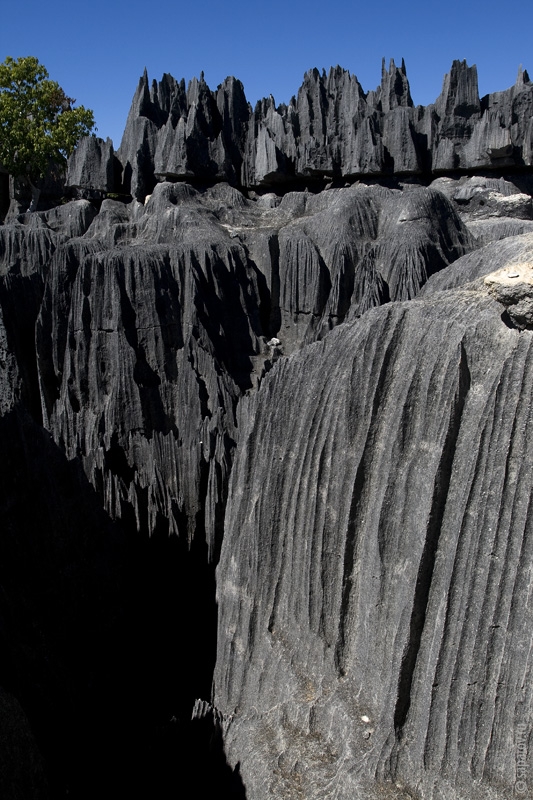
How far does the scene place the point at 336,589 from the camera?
326 inches

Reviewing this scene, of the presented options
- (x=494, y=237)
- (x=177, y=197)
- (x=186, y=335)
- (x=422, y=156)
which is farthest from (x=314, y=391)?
(x=422, y=156)

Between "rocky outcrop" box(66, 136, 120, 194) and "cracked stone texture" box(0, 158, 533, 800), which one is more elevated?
"rocky outcrop" box(66, 136, 120, 194)

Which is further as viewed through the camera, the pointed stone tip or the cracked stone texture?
the pointed stone tip

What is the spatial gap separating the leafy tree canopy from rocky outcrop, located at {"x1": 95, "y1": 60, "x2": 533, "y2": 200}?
5.94m

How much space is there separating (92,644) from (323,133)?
29.1 meters

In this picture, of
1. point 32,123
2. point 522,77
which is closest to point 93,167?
point 32,123

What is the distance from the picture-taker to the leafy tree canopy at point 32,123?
35.9 metres

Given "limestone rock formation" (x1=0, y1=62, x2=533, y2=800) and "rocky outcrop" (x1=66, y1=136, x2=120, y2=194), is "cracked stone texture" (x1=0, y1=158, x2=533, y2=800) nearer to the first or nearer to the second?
"limestone rock formation" (x1=0, y1=62, x2=533, y2=800)

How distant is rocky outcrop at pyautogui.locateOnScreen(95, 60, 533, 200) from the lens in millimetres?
31328

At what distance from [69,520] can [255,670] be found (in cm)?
423

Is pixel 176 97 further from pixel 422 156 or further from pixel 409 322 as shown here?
pixel 409 322

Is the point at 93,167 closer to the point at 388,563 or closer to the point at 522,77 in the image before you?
the point at 522,77

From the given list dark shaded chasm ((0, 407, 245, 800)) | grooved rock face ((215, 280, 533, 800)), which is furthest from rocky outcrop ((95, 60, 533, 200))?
grooved rock face ((215, 280, 533, 800))

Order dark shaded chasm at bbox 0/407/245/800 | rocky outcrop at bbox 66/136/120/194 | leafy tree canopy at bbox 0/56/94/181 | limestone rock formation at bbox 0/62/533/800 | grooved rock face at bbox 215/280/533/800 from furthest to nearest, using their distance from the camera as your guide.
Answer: leafy tree canopy at bbox 0/56/94/181
rocky outcrop at bbox 66/136/120/194
dark shaded chasm at bbox 0/407/245/800
limestone rock formation at bbox 0/62/533/800
grooved rock face at bbox 215/280/533/800
